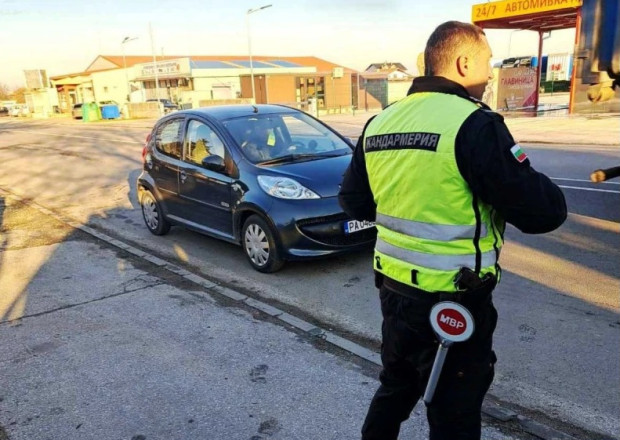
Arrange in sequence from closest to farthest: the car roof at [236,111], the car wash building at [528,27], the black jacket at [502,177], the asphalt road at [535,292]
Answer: the black jacket at [502,177]
the asphalt road at [535,292]
the car roof at [236,111]
the car wash building at [528,27]

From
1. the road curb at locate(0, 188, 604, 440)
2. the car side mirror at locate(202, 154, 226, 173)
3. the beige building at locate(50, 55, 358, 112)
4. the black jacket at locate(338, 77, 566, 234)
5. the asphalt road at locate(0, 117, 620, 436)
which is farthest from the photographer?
the beige building at locate(50, 55, 358, 112)

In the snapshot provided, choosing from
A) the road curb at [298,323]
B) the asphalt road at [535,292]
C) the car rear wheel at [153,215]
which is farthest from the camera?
the car rear wheel at [153,215]

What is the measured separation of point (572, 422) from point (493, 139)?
6.35 feet

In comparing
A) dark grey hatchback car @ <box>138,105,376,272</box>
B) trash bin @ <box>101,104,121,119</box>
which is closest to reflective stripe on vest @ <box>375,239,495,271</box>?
dark grey hatchback car @ <box>138,105,376,272</box>

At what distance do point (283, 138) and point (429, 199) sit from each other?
4313mm

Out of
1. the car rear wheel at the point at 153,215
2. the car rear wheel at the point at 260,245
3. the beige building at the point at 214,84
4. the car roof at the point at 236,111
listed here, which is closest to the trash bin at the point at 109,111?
the beige building at the point at 214,84

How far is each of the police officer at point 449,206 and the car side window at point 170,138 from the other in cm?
467

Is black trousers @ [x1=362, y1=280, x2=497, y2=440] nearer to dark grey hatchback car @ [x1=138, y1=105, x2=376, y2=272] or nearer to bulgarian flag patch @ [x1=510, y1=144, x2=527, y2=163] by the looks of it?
bulgarian flag patch @ [x1=510, y1=144, x2=527, y2=163]

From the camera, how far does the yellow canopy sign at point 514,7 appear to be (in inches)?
778

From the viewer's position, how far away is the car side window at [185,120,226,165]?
5.87 metres

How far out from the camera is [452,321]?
74.7 inches

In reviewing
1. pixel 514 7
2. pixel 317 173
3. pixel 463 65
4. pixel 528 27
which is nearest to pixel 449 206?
pixel 463 65

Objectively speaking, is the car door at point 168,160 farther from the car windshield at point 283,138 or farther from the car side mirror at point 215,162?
the car windshield at point 283,138

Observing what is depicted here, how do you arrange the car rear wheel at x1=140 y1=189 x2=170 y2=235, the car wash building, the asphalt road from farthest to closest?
1. the car wash building
2. the car rear wheel at x1=140 y1=189 x2=170 y2=235
3. the asphalt road
